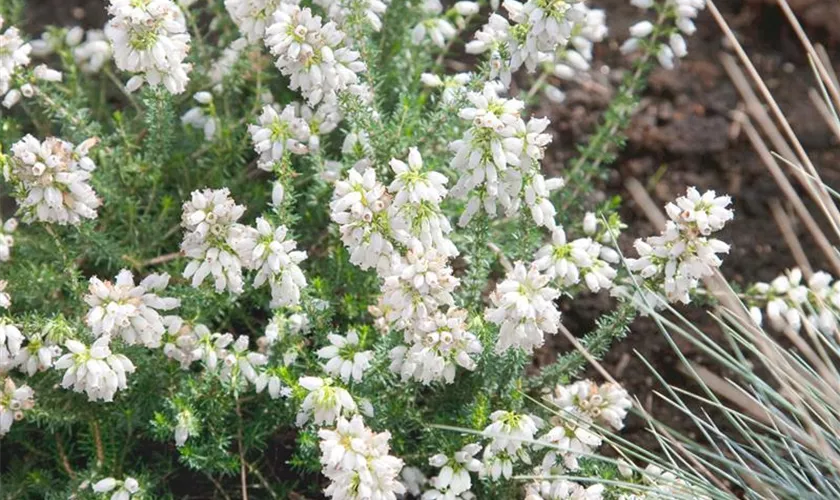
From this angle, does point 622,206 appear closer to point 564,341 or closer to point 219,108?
point 564,341

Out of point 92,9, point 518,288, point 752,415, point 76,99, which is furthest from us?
point 92,9

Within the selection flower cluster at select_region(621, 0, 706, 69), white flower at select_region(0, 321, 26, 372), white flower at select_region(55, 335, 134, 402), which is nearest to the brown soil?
flower cluster at select_region(621, 0, 706, 69)

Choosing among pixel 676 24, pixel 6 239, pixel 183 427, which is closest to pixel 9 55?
pixel 6 239

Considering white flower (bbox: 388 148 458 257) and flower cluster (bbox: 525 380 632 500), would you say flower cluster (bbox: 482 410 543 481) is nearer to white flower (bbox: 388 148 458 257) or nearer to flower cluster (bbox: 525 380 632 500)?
flower cluster (bbox: 525 380 632 500)

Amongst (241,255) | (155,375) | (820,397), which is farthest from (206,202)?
(820,397)

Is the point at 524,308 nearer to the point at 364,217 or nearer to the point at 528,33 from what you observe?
the point at 364,217

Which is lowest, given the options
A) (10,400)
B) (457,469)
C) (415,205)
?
(10,400)
